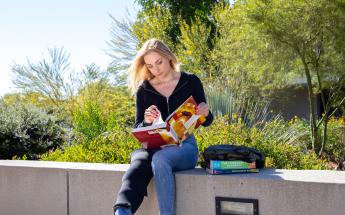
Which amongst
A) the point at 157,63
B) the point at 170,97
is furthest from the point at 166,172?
the point at 157,63

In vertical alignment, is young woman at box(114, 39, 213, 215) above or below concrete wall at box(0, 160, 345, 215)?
above

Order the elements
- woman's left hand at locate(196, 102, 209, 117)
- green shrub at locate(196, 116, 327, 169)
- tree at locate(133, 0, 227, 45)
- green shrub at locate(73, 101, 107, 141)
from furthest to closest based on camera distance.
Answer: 1. tree at locate(133, 0, 227, 45)
2. green shrub at locate(73, 101, 107, 141)
3. green shrub at locate(196, 116, 327, 169)
4. woman's left hand at locate(196, 102, 209, 117)

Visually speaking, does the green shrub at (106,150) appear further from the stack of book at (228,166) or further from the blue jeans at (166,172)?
the stack of book at (228,166)

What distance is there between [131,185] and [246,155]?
93 cm

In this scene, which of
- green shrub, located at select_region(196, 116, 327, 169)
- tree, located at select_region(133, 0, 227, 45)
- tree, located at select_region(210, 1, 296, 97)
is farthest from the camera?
tree, located at select_region(133, 0, 227, 45)

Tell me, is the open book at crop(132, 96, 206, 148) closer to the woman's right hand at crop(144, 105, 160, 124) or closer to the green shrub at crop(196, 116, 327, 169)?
the woman's right hand at crop(144, 105, 160, 124)

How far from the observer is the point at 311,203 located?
353cm

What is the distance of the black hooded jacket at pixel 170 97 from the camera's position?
438 cm

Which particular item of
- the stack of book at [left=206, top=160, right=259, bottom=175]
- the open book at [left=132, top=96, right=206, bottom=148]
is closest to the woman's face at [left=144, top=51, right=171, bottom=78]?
the open book at [left=132, top=96, right=206, bottom=148]

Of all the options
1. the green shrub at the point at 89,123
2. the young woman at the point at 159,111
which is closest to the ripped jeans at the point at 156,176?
the young woman at the point at 159,111

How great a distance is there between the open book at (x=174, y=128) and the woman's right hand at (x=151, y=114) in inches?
6.7

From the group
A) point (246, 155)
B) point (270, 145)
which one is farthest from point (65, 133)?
point (246, 155)

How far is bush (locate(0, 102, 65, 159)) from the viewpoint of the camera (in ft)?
25.7

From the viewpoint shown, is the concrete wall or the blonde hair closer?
the concrete wall
